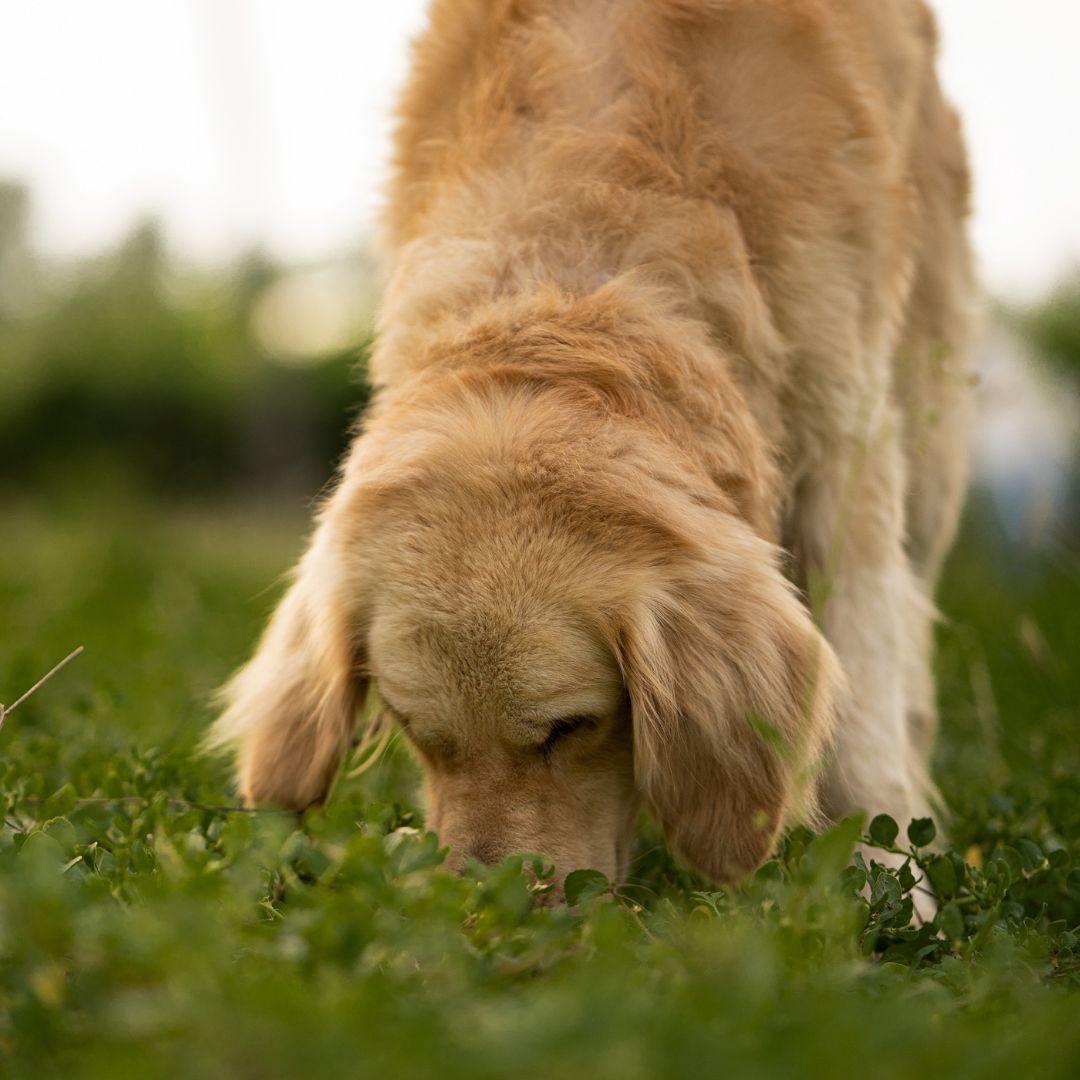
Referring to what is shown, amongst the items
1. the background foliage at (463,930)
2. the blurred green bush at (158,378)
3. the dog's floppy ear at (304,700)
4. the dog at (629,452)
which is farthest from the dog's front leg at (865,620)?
the blurred green bush at (158,378)

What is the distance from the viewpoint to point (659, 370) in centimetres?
241

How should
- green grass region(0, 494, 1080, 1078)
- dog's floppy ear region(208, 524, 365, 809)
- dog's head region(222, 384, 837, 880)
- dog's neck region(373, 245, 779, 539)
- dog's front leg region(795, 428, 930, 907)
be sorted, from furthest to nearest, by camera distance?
1. dog's front leg region(795, 428, 930, 907)
2. dog's floppy ear region(208, 524, 365, 809)
3. dog's neck region(373, 245, 779, 539)
4. dog's head region(222, 384, 837, 880)
5. green grass region(0, 494, 1080, 1078)

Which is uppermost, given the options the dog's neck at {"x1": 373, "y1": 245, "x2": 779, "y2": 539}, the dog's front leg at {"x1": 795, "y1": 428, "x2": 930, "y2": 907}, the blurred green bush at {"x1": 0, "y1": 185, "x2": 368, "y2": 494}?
the dog's neck at {"x1": 373, "y1": 245, "x2": 779, "y2": 539}

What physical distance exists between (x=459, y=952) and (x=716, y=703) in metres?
0.95

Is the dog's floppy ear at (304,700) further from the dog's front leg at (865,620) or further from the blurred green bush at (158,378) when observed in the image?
the blurred green bush at (158,378)

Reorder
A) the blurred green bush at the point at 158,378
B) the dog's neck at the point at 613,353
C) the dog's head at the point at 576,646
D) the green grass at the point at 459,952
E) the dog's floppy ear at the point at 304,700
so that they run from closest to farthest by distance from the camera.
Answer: the green grass at the point at 459,952
the dog's head at the point at 576,646
the dog's neck at the point at 613,353
the dog's floppy ear at the point at 304,700
the blurred green bush at the point at 158,378

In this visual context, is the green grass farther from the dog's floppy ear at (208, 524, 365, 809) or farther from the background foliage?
the dog's floppy ear at (208, 524, 365, 809)

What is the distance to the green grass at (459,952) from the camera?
40.0 inches

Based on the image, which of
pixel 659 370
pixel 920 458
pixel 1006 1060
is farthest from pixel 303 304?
pixel 1006 1060

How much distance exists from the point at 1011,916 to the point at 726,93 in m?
1.71

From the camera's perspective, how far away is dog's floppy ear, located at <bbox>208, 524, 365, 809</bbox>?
2.46 m

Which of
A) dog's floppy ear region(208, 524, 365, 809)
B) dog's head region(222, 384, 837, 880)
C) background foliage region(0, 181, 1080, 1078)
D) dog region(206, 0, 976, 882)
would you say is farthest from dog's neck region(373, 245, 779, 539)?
background foliage region(0, 181, 1080, 1078)

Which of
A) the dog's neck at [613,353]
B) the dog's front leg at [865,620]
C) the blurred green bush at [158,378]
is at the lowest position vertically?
the blurred green bush at [158,378]

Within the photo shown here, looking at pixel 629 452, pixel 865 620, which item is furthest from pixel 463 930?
pixel 865 620
